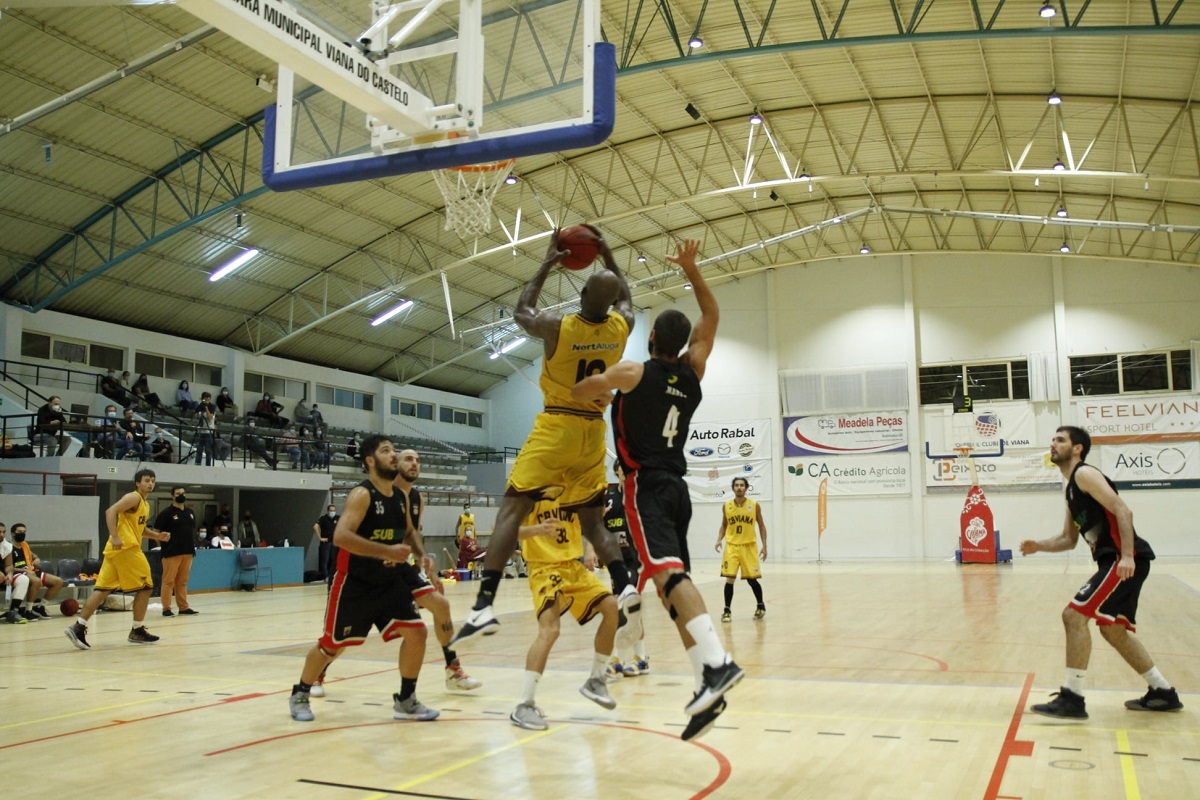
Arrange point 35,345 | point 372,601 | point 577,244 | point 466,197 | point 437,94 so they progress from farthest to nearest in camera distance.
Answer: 1. point 35,345
2. point 466,197
3. point 437,94
4. point 372,601
5. point 577,244

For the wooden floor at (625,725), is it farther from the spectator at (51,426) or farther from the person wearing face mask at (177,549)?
the spectator at (51,426)

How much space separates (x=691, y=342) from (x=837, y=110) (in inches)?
753

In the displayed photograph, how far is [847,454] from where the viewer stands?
32.9 m

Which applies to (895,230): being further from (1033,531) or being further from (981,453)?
(1033,531)

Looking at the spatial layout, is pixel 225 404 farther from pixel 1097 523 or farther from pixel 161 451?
pixel 1097 523

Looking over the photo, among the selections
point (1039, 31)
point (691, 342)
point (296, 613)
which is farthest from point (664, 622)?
point (1039, 31)

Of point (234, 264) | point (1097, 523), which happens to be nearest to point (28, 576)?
point (234, 264)

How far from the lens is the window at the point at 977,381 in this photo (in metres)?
31.8

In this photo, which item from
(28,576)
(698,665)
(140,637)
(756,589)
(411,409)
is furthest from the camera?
(411,409)

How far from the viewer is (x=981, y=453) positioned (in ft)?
103

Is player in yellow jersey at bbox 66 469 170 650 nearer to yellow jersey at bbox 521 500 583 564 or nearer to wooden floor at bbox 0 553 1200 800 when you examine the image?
wooden floor at bbox 0 553 1200 800

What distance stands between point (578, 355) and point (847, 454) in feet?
93.5

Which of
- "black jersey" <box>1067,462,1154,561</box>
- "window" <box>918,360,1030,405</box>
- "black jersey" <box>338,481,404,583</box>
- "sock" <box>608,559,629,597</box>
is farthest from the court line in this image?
"window" <box>918,360,1030,405</box>

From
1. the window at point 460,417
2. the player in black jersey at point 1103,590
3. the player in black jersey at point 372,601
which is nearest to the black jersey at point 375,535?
the player in black jersey at point 372,601
